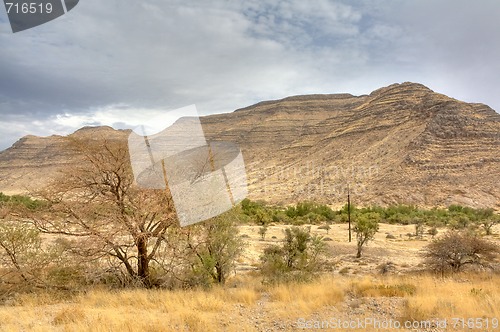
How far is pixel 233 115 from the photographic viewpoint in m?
151

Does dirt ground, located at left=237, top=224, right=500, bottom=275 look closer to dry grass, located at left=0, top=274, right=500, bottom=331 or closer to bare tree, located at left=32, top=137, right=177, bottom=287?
dry grass, located at left=0, top=274, right=500, bottom=331

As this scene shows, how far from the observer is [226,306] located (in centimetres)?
833

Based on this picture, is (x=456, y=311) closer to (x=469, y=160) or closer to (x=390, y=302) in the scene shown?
(x=390, y=302)

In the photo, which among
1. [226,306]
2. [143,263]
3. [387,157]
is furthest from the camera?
[387,157]

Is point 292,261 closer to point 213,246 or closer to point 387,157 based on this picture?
point 213,246

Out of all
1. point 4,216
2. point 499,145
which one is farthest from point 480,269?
point 499,145

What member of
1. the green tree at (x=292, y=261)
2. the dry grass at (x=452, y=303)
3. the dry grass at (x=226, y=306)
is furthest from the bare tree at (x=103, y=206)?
the dry grass at (x=452, y=303)

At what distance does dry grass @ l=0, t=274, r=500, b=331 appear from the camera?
6.98m

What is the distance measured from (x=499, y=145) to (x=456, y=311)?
71426mm

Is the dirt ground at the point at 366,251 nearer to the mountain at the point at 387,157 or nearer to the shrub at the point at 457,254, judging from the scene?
the shrub at the point at 457,254

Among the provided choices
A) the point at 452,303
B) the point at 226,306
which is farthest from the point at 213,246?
the point at 452,303

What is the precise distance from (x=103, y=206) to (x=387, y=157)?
221 feet

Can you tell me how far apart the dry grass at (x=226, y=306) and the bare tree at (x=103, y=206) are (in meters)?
1.36

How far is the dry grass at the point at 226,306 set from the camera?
698 cm
